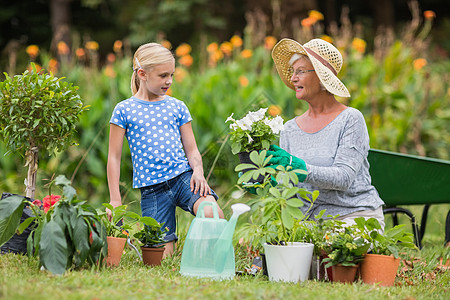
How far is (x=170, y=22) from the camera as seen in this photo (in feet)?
40.0

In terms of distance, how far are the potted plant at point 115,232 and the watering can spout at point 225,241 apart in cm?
44

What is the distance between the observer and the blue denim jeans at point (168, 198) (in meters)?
2.80

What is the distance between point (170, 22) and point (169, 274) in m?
10.4

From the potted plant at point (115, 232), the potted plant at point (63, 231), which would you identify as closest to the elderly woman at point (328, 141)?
the potted plant at point (115, 232)

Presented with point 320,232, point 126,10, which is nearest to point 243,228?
point 320,232

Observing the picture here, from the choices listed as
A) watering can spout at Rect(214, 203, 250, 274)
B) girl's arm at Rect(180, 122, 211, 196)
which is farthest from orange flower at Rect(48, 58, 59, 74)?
watering can spout at Rect(214, 203, 250, 274)

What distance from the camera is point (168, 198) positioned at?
286 centimetres

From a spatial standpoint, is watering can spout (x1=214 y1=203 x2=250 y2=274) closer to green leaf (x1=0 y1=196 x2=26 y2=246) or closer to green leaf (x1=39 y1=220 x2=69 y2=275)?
green leaf (x1=39 y1=220 x2=69 y2=275)

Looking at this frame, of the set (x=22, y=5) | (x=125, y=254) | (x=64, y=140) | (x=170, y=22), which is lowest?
(x=125, y=254)

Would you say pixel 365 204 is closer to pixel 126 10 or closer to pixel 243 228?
pixel 243 228

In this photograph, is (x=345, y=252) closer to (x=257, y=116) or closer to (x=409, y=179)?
(x=257, y=116)

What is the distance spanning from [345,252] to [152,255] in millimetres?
945

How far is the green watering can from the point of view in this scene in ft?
8.04

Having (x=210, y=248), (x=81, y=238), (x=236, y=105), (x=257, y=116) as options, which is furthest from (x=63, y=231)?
(x=236, y=105)
